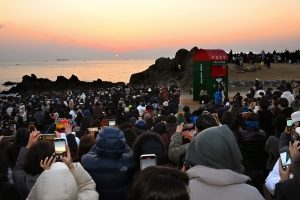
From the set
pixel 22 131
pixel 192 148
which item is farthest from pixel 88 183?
pixel 22 131

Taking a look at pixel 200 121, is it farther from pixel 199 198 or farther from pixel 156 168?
pixel 156 168

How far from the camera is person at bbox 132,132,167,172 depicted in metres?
3.84

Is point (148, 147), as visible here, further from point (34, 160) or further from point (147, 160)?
point (34, 160)

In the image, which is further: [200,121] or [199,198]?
[200,121]

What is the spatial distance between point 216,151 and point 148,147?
1.62 m

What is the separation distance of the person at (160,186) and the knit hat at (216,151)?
2.10ft

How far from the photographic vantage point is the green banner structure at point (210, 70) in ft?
75.7

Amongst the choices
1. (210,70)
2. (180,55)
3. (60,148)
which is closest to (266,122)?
(60,148)

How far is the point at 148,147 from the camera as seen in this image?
154 inches

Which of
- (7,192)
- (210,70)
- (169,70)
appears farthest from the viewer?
(169,70)

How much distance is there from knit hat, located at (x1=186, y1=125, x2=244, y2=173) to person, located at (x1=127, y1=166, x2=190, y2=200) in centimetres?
64

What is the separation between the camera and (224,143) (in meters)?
2.40

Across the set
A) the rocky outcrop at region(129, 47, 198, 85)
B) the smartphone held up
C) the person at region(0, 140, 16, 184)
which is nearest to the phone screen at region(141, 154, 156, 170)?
the smartphone held up

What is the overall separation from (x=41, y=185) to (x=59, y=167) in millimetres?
224
